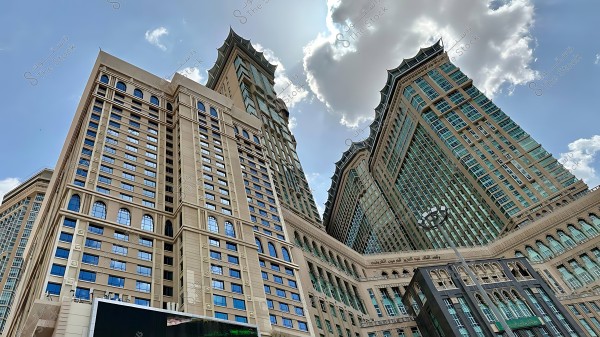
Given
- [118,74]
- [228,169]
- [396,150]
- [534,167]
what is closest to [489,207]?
[534,167]

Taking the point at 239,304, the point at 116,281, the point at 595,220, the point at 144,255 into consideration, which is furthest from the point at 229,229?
the point at 595,220

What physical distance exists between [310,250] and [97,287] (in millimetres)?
37409

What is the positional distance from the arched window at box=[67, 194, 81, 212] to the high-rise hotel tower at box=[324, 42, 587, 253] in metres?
80.0

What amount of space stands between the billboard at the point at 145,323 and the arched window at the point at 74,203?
1715 cm

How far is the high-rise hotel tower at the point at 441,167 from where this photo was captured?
98.2 meters

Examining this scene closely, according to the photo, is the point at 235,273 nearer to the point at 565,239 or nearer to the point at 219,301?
the point at 219,301

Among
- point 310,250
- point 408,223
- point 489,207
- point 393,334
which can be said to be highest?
point 408,223

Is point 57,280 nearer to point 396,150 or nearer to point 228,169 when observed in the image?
point 228,169

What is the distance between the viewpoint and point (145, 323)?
130ft

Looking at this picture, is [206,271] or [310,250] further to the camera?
[310,250]

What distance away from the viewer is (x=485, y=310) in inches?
2413

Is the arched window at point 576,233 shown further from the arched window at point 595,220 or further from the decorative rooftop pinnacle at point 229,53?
the decorative rooftop pinnacle at point 229,53

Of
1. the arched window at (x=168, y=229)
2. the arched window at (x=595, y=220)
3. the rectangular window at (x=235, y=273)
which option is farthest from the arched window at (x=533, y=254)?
the arched window at (x=168, y=229)

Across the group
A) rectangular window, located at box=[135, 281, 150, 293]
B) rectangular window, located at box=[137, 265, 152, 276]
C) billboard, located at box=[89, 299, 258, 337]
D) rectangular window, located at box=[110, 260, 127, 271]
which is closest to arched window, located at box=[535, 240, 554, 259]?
billboard, located at box=[89, 299, 258, 337]
